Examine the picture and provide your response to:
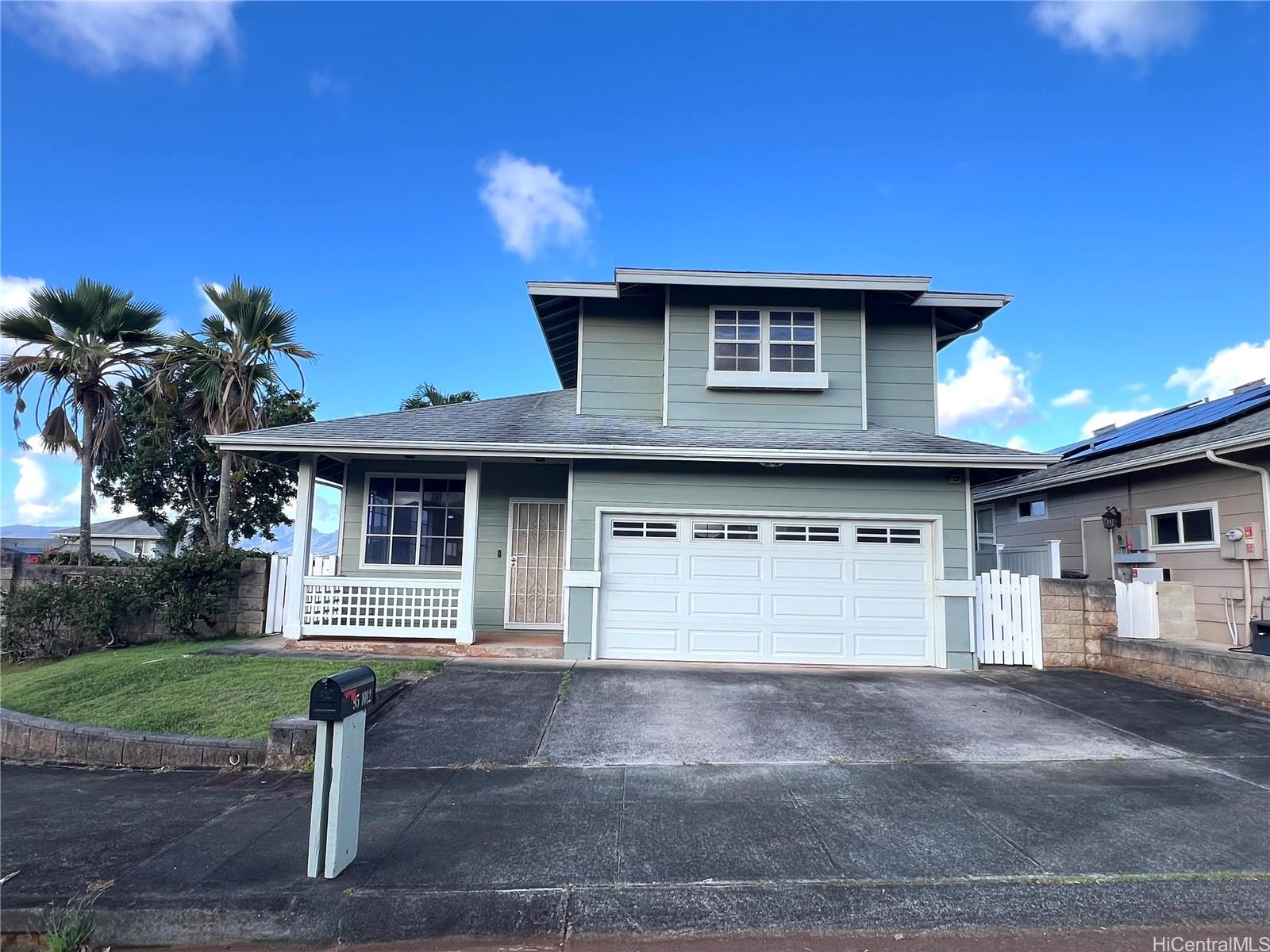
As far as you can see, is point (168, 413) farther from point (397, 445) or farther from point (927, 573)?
point (927, 573)

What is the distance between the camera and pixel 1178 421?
40.1 ft

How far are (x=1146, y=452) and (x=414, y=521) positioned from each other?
40.0 feet

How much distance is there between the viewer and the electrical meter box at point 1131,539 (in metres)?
11.3

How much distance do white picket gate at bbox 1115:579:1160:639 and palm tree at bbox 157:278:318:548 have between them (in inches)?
633

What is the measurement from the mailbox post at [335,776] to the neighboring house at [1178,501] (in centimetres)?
1012

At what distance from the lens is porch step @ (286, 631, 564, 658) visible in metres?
9.31

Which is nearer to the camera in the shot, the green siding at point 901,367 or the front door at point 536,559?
the green siding at point 901,367

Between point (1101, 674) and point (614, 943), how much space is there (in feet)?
29.2

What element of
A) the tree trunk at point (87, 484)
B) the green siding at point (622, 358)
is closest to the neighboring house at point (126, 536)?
the tree trunk at point (87, 484)

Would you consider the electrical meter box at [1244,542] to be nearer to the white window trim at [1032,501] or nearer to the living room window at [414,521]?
the white window trim at [1032,501]

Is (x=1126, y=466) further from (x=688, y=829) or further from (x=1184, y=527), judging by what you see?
(x=688, y=829)

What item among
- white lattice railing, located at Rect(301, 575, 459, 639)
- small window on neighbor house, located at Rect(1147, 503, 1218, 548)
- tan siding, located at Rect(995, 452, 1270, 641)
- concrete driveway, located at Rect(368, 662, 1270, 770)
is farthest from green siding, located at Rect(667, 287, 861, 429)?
small window on neighbor house, located at Rect(1147, 503, 1218, 548)

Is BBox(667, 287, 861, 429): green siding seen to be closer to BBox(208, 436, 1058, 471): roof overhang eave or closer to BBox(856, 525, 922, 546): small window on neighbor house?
BBox(208, 436, 1058, 471): roof overhang eave

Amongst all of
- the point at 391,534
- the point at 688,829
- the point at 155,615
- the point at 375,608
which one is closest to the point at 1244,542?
the point at 688,829
